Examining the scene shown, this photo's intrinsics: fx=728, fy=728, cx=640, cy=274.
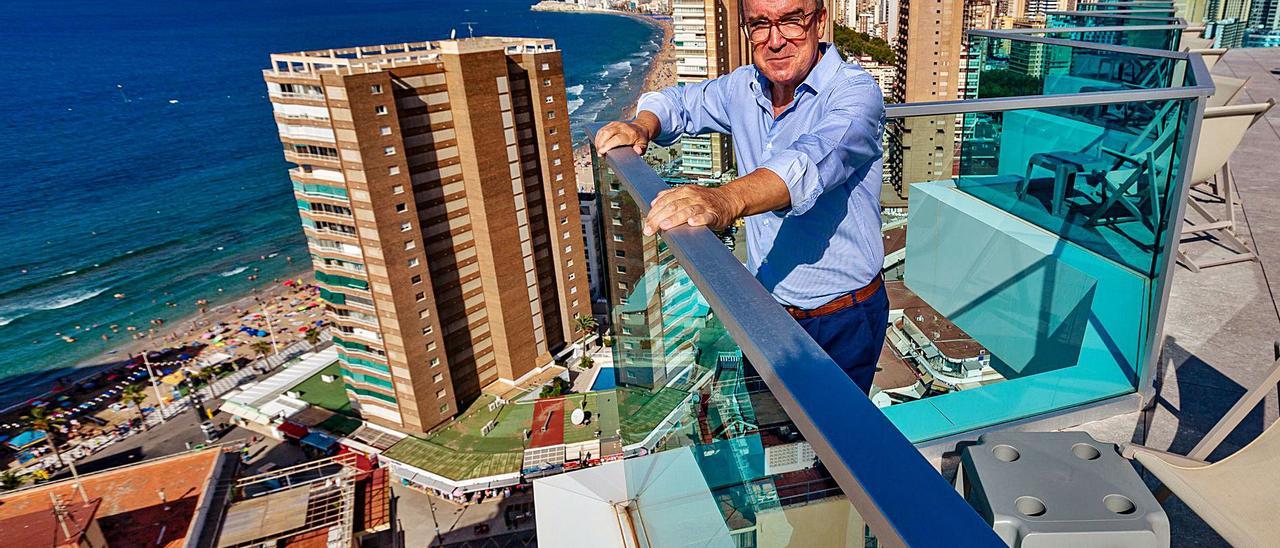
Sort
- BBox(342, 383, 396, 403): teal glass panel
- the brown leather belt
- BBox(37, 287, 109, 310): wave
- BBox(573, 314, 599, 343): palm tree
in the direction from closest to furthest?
the brown leather belt < BBox(342, 383, 396, 403): teal glass panel < BBox(573, 314, 599, 343): palm tree < BBox(37, 287, 109, 310): wave

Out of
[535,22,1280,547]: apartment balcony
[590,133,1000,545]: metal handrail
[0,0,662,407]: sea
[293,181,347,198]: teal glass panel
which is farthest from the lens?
[0,0,662,407]: sea

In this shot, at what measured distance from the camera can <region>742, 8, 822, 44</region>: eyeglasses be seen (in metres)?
1.74

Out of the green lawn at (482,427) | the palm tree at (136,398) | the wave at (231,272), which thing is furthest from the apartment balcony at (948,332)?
the wave at (231,272)

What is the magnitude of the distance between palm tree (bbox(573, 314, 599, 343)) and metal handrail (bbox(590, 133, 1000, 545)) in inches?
934

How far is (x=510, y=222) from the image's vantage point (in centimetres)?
2098

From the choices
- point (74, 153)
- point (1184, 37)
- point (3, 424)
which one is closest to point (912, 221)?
point (1184, 37)

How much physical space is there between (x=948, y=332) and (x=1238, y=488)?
180cm

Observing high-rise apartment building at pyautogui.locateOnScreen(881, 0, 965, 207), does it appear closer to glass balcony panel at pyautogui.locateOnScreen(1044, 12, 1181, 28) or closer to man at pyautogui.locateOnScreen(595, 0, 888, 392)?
glass balcony panel at pyautogui.locateOnScreen(1044, 12, 1181, 28)

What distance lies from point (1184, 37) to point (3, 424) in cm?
3235

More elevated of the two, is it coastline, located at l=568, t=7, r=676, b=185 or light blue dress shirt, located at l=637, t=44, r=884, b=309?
light blue dress shirt, located at l=637, t=44, r=884, b=309

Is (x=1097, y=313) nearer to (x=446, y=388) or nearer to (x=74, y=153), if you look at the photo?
(x=446, y=388)

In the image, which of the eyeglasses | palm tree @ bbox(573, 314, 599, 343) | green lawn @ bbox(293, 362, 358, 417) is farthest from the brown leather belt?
green lawn @ bbox(293, 362, 358, 417)

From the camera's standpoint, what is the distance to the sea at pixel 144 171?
104 ft

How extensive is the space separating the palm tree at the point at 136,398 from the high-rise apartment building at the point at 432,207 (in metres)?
7.70
